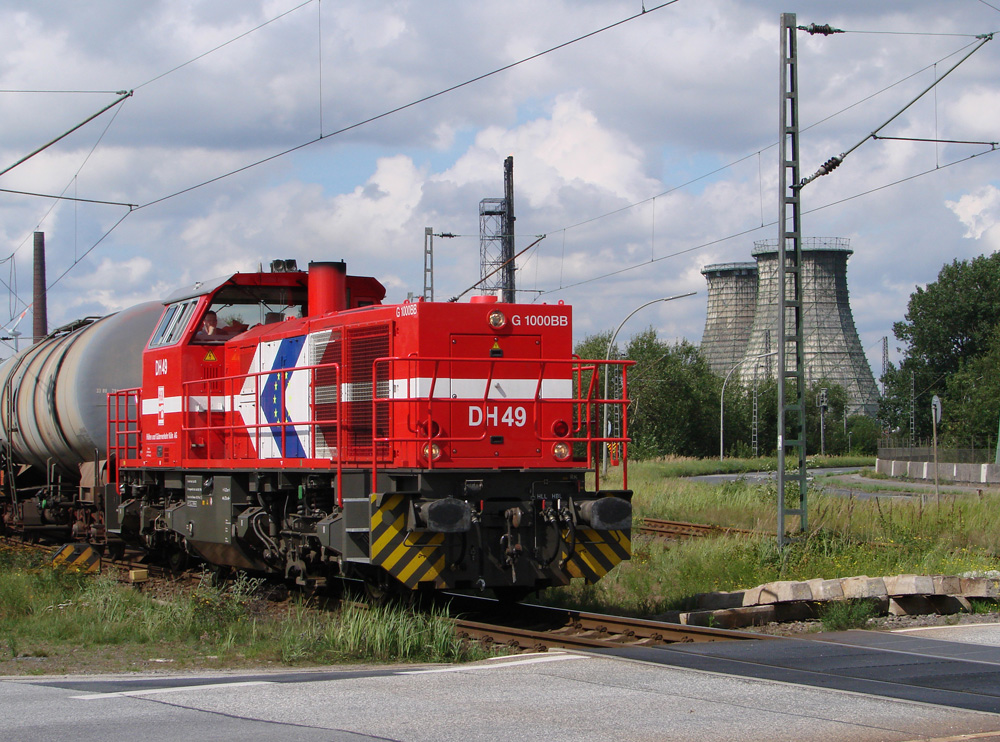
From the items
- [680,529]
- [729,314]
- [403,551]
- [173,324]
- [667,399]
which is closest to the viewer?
[403,551]

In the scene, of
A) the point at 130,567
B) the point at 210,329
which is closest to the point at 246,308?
the point at 210,329

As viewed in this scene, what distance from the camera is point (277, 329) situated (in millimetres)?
13078

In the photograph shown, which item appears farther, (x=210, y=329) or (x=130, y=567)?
(x=130, y=567)

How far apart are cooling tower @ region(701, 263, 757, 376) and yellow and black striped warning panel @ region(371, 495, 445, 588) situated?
95.6 m

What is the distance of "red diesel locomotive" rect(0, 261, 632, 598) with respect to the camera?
10320mm

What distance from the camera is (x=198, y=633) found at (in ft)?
32.7

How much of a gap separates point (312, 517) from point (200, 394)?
3306 millimetres

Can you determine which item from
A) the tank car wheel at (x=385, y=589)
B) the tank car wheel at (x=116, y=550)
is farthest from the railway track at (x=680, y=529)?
the tank car wheel at (x=116, y=550)

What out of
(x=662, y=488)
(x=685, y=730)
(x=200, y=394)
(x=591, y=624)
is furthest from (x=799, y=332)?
(x=662, y=488)

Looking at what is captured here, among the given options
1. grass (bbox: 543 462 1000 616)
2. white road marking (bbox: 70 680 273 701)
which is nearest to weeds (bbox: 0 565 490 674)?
white road marking (bbox: 70 680 273 701)

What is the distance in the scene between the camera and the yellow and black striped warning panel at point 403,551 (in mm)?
10156

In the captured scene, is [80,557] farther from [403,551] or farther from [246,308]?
[403,551]

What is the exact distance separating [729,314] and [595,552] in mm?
98238

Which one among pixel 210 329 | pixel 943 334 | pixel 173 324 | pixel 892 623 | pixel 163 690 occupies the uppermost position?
pixel 943 334
